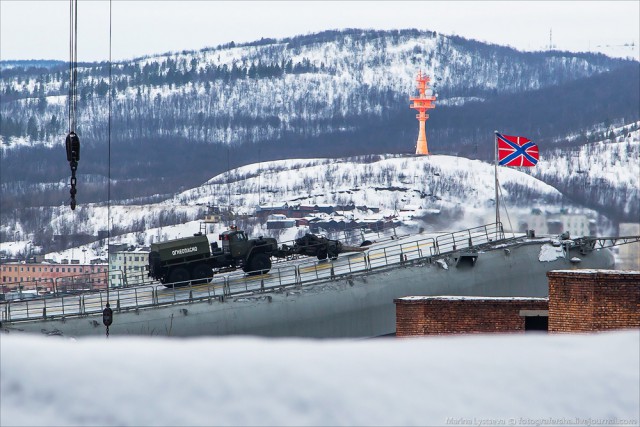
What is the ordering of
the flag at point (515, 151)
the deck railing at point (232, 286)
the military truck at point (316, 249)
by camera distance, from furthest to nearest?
the military truck at point (316, 249), the flag at point (515, 151), the deck railing at point (232, 286)

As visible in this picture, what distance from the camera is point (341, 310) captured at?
5144 cm

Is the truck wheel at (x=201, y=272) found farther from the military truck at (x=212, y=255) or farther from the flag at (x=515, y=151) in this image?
the flag at (x=515, y=151)

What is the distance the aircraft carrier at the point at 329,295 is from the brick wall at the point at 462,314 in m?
20.6

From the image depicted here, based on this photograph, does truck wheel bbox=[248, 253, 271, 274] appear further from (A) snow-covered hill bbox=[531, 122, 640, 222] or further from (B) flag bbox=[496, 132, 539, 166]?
(A) snow-covered hill bbox=[531, 122, 640, 222]

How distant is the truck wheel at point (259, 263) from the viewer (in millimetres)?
58406

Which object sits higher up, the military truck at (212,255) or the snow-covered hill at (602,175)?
→ the snow-covered hill at (602,175)

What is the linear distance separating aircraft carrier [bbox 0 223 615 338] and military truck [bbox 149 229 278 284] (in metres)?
2.16

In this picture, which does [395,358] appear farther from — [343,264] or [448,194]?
[448,194]

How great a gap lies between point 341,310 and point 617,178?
97.6 metres

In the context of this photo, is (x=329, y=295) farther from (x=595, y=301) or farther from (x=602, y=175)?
(x=602, y=175)

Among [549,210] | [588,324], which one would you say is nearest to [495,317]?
[588,324]

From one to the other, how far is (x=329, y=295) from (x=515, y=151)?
1136 cm

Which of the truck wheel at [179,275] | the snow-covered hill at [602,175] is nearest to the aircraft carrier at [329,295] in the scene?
the truck wheel at [179,275]

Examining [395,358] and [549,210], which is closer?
[395,358]
